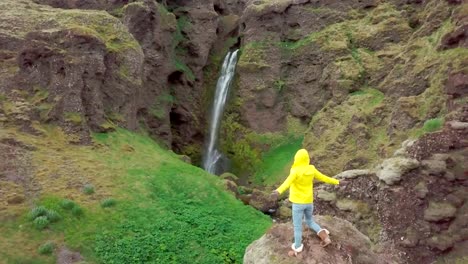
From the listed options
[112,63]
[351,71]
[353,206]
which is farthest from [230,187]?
[351,71]

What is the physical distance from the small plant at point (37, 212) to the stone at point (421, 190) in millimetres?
15506

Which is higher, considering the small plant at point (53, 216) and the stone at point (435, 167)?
the stone at point (435, 167)

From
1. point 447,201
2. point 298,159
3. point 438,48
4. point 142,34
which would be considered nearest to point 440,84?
point 438,48

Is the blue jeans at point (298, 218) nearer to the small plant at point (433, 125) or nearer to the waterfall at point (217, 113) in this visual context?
the small plant at point (433, 125)

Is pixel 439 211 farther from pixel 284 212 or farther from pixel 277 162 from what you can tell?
pixel 277 162

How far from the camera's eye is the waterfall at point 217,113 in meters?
40.2

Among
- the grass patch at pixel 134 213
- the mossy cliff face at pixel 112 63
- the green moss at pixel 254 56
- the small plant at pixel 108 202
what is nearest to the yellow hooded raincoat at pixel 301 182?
the grass patch at pixel 134 213

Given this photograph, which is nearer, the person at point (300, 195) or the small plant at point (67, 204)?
the person at point (300, 195)

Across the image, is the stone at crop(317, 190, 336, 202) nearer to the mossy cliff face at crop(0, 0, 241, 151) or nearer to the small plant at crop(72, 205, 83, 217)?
the small plant at crop(72, 205, 83, 217)

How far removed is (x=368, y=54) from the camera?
34969mm

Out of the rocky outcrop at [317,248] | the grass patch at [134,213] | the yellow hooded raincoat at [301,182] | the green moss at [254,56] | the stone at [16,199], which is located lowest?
the grass patch at [134,213]

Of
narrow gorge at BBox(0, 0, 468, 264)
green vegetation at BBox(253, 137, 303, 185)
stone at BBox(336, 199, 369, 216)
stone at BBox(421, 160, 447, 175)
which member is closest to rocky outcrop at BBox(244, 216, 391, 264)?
narrow gorge at BBox(0, 0, 468, 264)

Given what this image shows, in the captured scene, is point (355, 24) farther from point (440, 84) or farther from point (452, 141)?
point (452, 141)

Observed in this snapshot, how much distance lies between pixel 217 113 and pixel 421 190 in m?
27.1
